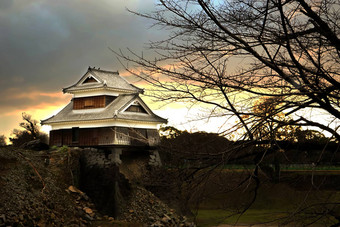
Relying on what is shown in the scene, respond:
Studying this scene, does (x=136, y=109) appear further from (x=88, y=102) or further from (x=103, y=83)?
(x=88, y=102)

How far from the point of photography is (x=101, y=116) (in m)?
19.4

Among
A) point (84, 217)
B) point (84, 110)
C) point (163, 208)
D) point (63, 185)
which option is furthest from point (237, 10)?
point (84, 110)

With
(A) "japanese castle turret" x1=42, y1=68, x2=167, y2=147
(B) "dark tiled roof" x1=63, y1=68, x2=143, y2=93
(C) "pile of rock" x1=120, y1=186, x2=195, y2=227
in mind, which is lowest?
(C) "pile of rock" x1=120, y1=186, x2=195, y2=227

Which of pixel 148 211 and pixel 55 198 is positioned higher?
pixel 55 198

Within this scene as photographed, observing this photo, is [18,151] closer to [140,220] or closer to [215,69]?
[140,220]

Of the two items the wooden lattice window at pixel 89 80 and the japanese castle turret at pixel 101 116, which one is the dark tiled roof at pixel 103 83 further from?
the wooden lattice window at pixel 89 80

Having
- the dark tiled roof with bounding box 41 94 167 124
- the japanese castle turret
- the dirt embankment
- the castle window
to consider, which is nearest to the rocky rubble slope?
the dirt embankment

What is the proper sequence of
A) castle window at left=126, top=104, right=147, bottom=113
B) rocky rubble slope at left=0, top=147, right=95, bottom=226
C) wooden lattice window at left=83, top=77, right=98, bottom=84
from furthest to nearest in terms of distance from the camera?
1. wooden lattice window at left=83, top=77, right=98, bottom=84
2. castle window at left=126, top=104, right=147, bottom=113
3. rocky rubble slope at left=0, top=147, right=95, bottom=226

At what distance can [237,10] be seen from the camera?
4984 mm

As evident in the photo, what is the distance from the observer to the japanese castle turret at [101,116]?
19.1 meters

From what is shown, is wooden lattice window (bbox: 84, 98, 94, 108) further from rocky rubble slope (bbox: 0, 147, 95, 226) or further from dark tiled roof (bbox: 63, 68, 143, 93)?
rocky rubble slope (bbox: 0, 147, 95, 226)

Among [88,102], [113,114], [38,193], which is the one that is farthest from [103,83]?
[38,193]

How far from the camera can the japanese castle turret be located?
753 inches

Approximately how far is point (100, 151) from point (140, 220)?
3745mm
